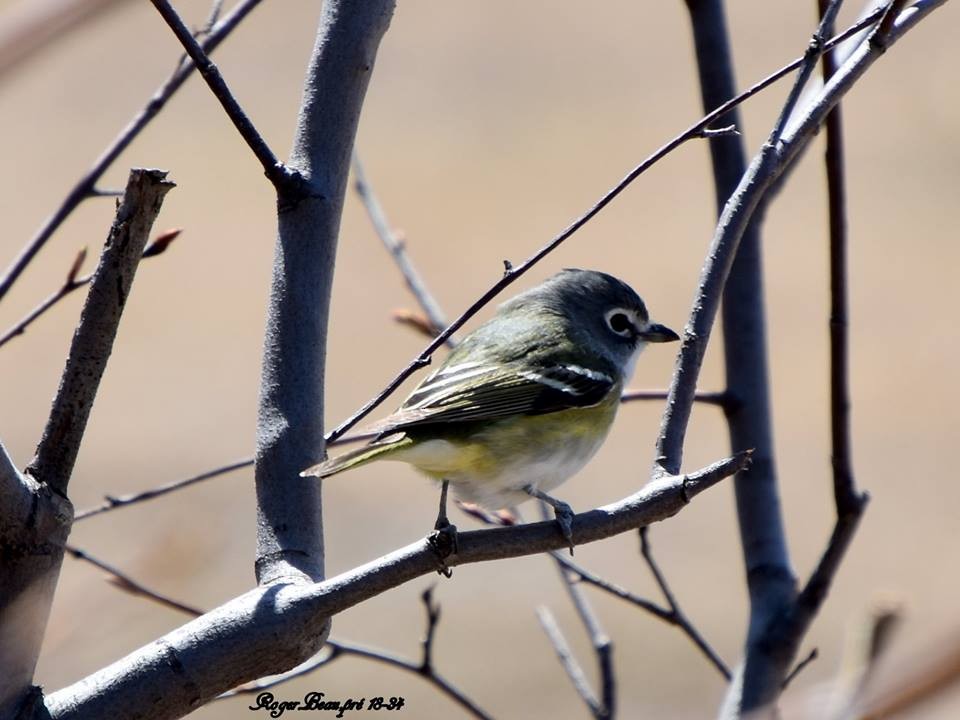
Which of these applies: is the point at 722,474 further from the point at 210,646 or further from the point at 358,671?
the point at 358,671

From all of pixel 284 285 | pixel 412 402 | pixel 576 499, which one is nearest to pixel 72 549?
pixel 284 285

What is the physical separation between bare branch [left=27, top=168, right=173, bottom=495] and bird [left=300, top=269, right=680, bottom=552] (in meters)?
0.62

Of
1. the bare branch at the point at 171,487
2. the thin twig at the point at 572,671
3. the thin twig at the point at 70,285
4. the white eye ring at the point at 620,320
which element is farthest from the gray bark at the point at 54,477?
the white eye ring at the point at 620,320

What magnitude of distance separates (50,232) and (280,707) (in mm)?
1034

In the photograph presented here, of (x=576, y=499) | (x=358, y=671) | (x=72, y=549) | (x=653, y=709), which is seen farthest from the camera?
(x=576, y=499)

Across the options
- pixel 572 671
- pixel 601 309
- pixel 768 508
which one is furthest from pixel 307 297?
pixel 601 309

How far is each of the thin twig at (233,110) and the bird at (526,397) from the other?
0.52 m

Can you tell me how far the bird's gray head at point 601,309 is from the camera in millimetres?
3494

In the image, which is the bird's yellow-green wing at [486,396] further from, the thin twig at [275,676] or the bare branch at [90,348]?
the bare branch at [90,348]

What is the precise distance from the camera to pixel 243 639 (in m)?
1.43

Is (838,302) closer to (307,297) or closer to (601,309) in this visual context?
(307,297)

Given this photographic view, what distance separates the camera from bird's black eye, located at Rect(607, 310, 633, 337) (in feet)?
11.7

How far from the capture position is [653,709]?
18.4ft

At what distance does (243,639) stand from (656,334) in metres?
2.39
